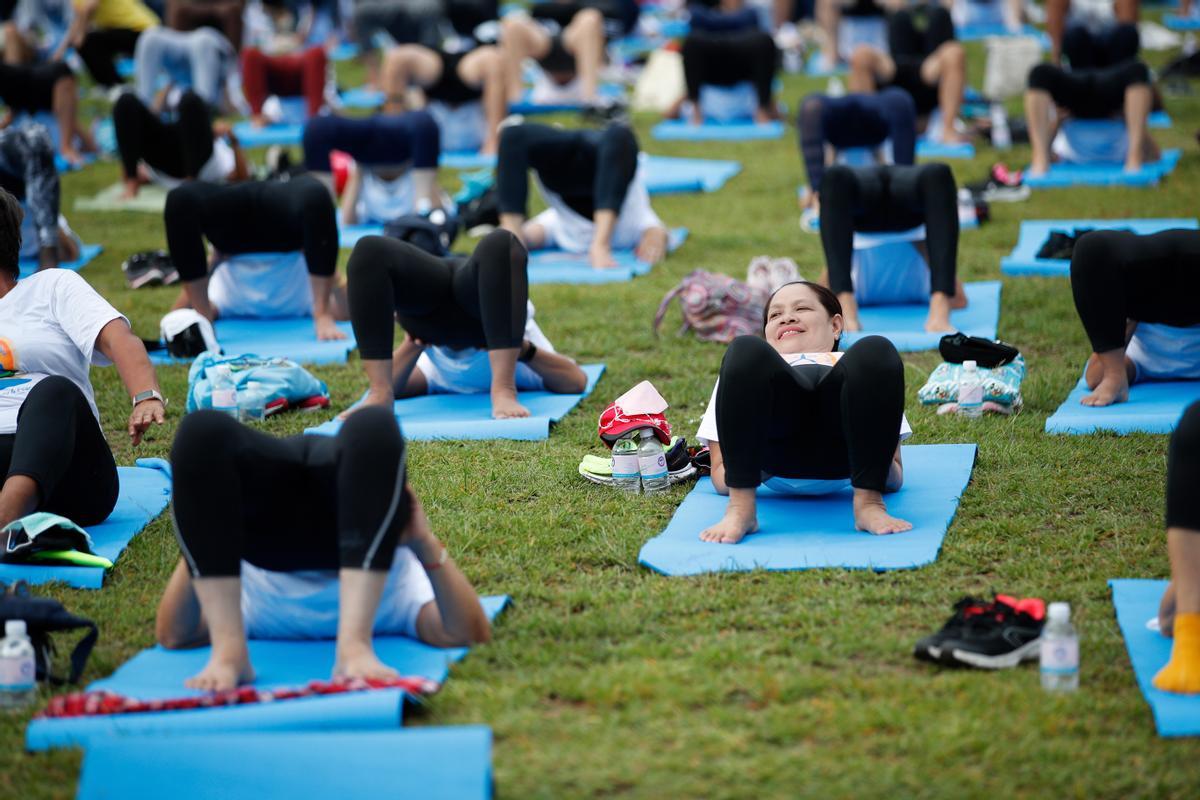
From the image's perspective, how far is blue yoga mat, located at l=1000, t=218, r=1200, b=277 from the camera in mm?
8586

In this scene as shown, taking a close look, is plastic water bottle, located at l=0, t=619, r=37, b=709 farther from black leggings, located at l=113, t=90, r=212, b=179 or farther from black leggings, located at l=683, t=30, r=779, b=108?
black leggings, located at l=683, t=30, r=779, b=108

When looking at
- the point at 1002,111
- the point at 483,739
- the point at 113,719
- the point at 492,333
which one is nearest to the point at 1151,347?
the point at 492,333

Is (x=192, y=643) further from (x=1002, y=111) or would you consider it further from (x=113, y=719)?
(x=1002, y=111)

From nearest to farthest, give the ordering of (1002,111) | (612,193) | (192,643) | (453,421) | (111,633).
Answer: (192,643)
(111,633)
(453,421)
(612,193)
(1002,111)

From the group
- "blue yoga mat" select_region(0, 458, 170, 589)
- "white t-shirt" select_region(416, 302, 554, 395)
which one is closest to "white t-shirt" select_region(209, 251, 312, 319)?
"white t-shirt" select_region(416, 302, 554, 395)

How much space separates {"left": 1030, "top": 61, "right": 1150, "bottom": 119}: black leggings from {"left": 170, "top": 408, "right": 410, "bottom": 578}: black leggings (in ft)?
28.1

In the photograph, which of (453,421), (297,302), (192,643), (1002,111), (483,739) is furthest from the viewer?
(1002,111)

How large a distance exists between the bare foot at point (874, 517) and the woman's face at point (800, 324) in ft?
1.98

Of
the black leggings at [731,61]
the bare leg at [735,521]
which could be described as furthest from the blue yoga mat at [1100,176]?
the bare leg at [735,521]

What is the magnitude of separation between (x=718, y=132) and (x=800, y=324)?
29.8 ft

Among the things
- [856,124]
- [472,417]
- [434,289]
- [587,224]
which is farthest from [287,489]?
[856,124]

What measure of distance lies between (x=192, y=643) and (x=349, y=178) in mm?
7156

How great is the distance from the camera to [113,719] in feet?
11.6

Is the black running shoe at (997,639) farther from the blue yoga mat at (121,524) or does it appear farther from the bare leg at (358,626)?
the blue yoga mat at (121,524)
